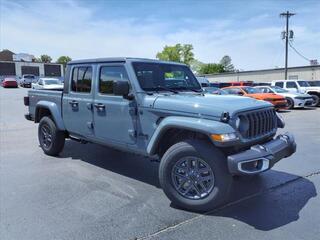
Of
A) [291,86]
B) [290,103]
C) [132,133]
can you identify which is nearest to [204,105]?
[132,133]

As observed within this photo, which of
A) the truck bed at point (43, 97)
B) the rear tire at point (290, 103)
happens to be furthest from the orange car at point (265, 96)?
the truck bed at point (43, 97)

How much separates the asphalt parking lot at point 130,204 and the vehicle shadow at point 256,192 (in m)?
0.01

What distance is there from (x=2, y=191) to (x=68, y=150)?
269 cm

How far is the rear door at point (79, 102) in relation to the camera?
5.75 metres

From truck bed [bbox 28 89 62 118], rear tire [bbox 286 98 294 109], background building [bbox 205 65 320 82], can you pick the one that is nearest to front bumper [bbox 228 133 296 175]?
truck bed [bbox 28 89 62 118]

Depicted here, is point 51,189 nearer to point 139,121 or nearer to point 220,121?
point 139,121

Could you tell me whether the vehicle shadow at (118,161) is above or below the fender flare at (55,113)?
below

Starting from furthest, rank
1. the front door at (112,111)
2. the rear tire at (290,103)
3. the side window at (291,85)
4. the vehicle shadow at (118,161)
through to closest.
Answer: the side window at (291,85) → the rear tire at (290,103) → the vehicle shadow at (118,161) → the front door at (112,111)

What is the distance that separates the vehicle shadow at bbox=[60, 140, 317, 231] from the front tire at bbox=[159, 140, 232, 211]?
0.82ft

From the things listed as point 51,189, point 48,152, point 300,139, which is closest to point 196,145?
point 51,189

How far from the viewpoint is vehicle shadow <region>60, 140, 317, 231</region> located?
3947mm

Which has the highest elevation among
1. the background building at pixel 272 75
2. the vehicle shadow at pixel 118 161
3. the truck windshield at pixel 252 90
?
the background building at pixel 272 75

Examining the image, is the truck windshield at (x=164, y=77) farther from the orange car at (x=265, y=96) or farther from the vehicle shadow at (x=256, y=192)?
the orange car at (x=265, y=96)

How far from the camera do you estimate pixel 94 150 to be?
7551 mm
